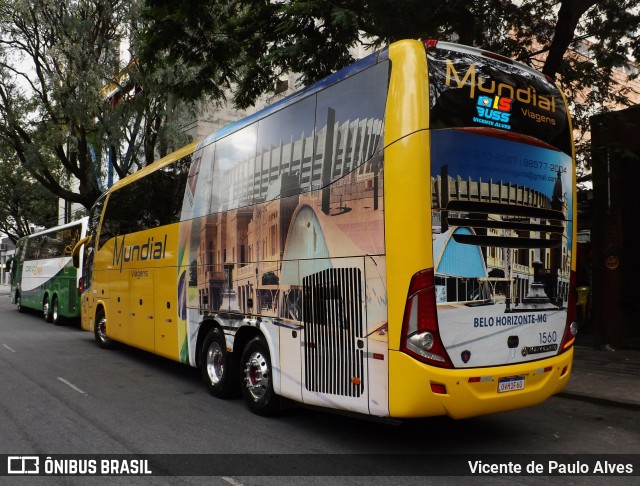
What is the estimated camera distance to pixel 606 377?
930 cm

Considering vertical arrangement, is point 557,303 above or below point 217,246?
below

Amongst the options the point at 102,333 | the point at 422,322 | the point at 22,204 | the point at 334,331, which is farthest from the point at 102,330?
the point at 22,204

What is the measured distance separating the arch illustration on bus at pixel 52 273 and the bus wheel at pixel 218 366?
9570 millimetres

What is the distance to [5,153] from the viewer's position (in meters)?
25.0

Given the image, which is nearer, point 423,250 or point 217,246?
point 423,250

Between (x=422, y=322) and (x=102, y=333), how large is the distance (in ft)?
33.0

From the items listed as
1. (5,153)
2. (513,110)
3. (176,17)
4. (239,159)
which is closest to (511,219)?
(513,110)

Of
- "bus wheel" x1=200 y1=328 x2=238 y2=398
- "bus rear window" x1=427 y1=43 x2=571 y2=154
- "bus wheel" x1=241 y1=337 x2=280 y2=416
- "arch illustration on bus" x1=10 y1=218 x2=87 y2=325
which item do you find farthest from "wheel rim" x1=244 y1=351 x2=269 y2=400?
"arch illustration on bus" x1=10 y1=218 x2=87 y2=325

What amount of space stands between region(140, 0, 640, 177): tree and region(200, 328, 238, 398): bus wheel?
5.55m

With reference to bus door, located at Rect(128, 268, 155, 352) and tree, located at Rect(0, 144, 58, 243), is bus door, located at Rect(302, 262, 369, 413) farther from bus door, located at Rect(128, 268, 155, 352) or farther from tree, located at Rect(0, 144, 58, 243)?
tree, located at Rect(0, 144, 58, 243)

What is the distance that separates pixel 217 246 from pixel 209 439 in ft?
8.85

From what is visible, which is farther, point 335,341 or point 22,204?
point 22,204

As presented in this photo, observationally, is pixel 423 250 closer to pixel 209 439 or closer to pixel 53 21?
pixel 209 439
